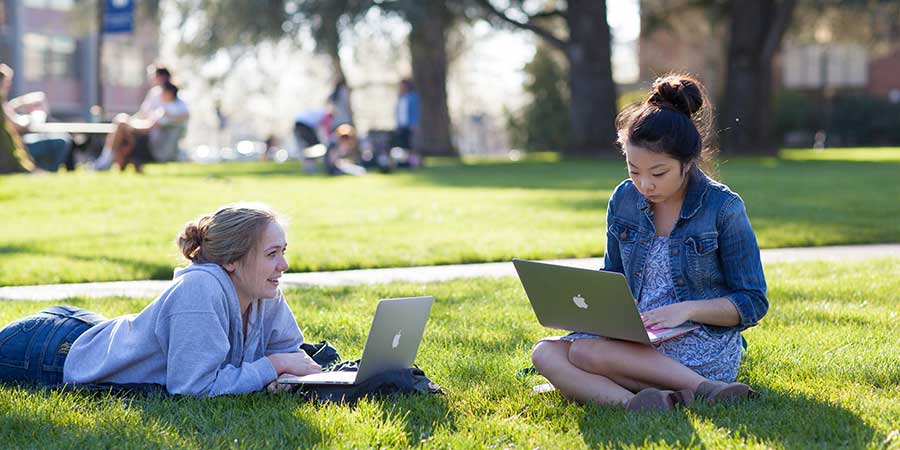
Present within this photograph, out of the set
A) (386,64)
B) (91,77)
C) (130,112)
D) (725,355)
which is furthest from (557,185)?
(130,112)

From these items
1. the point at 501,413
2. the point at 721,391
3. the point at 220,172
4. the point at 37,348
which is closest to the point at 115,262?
the point at 37,348

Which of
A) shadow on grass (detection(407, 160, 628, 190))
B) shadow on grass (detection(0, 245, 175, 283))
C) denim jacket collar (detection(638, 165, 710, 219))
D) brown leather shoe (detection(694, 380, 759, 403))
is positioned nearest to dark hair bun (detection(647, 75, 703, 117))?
denim jacket collar (detection(638, 165, 710, 219))

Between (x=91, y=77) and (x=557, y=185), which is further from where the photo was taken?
(x=91, y=77)

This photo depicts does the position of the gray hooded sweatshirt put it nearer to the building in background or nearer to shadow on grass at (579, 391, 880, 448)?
shadow on grass at (579, 391, 880, 448)

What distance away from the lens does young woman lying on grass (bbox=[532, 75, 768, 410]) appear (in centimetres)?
434

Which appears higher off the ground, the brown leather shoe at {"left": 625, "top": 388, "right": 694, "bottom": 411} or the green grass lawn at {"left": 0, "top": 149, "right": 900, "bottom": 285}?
the brown leather shoe at {"left": 625, "top": 388, "right": 694, "bottom": 411}

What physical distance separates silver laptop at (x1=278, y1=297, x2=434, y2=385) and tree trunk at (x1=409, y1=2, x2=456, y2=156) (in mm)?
24438

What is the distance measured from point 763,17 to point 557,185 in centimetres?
1433

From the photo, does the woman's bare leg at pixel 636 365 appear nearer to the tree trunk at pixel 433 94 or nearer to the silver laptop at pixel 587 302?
the silver laptop at pixel 587 302

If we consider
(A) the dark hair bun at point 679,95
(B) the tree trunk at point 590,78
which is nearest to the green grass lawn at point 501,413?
(A) the dark hair bun at point 679,95

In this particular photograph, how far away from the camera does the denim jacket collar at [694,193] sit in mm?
4477

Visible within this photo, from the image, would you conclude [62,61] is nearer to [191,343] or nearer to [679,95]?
[191,343]

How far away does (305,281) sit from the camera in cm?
788

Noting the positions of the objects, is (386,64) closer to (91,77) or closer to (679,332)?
(679,332)
